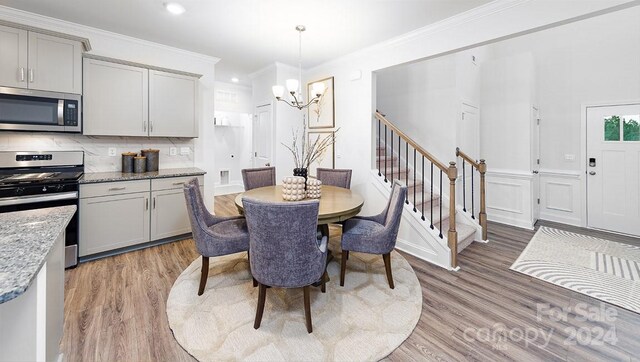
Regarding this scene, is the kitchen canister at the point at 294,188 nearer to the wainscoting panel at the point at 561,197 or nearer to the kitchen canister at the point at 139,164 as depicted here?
the kitchen canister at the point at 139,164

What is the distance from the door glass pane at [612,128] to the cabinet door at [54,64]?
23.8 ft

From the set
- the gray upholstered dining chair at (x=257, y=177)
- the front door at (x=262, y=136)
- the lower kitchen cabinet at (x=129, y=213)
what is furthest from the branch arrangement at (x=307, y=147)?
the lower kitchen cabinet at (x=129, y=213)

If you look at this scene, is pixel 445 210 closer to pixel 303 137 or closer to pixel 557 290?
pixel 557 290

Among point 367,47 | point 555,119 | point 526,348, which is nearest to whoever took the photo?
point 526,348

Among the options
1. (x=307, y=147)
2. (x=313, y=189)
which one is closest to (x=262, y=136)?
(x=307, y=147)

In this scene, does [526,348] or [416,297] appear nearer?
[526,348]

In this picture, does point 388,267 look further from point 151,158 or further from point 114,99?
point 114,99

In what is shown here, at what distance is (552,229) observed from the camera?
14.3 ft

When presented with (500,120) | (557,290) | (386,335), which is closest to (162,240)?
(386,335)

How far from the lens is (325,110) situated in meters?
4.57

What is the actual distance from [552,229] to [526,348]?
3463 millimetres

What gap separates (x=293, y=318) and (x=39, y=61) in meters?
3.61

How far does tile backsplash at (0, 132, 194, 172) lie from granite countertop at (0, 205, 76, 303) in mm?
2387

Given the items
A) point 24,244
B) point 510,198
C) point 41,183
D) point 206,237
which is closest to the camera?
point 24,244
